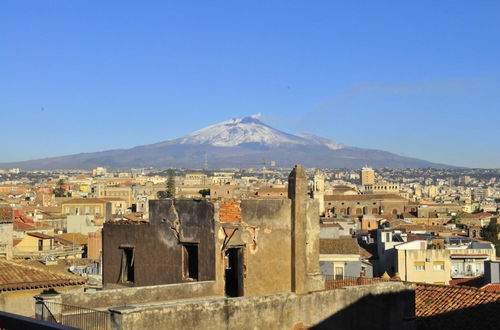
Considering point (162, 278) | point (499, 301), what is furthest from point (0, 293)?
point (499, 301)

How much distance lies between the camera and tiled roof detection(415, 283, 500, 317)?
2028 cm

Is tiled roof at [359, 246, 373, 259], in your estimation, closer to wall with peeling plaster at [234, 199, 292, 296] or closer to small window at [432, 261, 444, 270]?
small window at [432, 261, 444, 270]

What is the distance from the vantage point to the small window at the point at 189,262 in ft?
54.1

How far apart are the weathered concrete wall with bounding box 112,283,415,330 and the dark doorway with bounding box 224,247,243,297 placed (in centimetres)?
201

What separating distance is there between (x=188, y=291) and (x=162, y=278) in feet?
6.38

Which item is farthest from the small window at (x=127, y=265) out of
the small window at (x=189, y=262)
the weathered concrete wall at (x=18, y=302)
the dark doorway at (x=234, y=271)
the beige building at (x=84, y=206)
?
the beige building at (x=84, y=206)

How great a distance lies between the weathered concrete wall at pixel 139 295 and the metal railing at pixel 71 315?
8.0 inches

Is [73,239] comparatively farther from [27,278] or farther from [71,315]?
[71,315]

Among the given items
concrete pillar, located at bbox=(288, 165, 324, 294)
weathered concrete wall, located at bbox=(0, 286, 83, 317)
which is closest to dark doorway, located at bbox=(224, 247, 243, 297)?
concrete pillar, located at bbox=(288, 165, 324, 294)

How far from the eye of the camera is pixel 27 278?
20.2 m

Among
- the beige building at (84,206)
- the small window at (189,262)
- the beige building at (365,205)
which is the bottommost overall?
the beige building at (365,205)

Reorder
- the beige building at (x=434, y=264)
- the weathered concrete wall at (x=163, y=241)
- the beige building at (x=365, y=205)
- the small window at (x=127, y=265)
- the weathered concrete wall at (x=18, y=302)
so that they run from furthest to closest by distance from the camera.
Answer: the beige building at (x=365, y=205) → the beige building at (x=434, y=264) → the weathered concrete wall at (x=18, y=302) → the small window at (x=127, y=265) → the weathered concrete wall at (x=163, y=241)

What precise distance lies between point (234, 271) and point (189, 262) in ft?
3.01

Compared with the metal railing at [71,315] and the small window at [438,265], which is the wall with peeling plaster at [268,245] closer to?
the metal railing at [71,315]
